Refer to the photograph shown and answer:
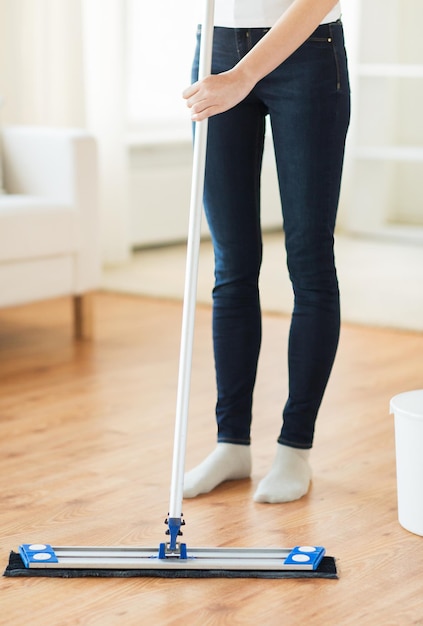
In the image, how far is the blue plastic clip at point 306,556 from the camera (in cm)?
168

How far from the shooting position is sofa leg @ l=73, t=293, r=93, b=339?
341cm

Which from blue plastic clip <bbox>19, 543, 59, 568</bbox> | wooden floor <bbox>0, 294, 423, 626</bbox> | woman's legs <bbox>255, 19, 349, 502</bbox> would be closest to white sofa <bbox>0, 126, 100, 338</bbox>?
wooden floor <bbox>0, 294, 423, 626</bbox>

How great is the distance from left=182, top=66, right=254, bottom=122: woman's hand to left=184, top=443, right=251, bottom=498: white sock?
707 mm

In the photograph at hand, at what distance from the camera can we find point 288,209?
193 cm

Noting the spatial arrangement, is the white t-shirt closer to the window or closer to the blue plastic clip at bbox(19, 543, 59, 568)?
the blue plastic clip at bbox(19, 543, 59, 568)

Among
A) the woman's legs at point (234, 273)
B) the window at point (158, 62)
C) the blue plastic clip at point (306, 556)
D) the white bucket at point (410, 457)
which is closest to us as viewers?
the blue plastic clip at point (306, 556)

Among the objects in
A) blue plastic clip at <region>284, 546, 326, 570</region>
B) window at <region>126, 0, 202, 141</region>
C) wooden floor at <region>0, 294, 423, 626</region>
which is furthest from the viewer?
window at <region>126, 0, 202, 141</region>

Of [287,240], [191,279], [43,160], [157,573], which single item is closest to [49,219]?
[43,160]

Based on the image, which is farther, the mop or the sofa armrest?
the sofa armrest

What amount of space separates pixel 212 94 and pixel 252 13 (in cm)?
30

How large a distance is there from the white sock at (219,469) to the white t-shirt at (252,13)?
0.78m

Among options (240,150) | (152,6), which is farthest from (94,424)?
(152,6)

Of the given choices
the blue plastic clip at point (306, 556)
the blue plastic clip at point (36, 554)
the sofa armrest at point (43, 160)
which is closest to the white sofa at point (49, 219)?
the sofa armrest at point (43, 160)

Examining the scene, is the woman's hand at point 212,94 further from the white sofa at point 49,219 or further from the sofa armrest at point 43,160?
the sofa armrest at point 43,160
